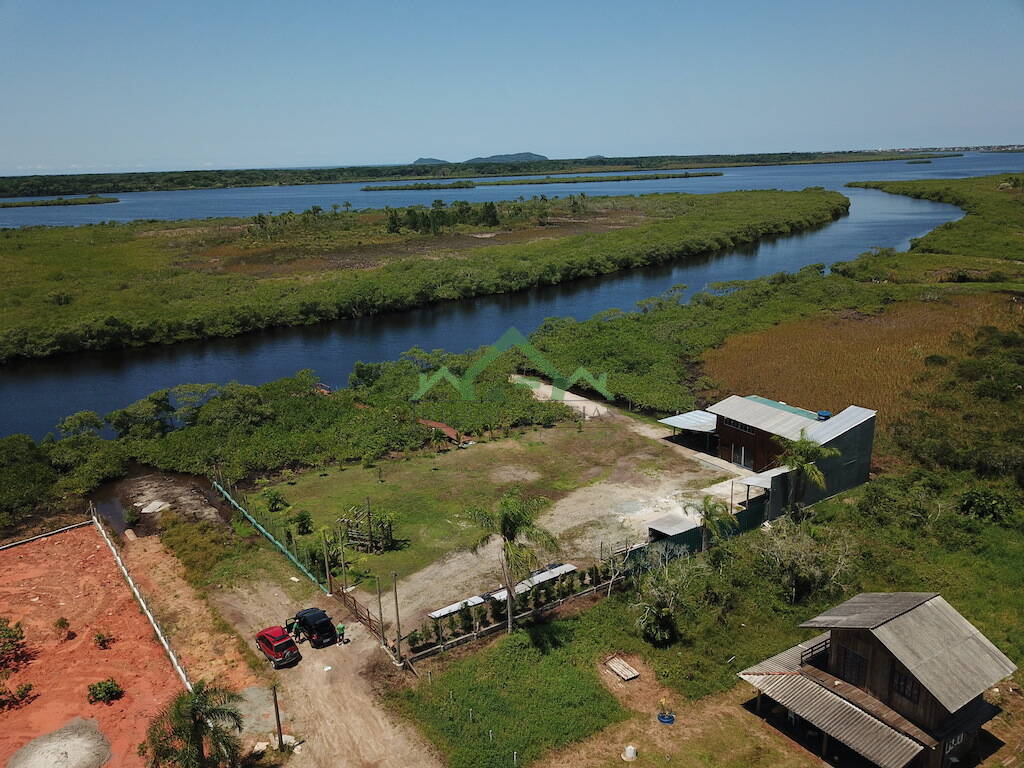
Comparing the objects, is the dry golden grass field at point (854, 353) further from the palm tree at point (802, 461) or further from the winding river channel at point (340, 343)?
the winding river channel at point (340, 343)

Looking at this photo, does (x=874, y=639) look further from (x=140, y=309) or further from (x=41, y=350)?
(x=140, y=309)

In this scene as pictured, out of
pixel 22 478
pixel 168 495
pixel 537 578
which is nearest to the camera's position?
pixel 537 578

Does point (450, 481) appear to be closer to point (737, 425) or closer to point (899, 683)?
point (737, 425)

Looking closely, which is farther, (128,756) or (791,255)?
(791,255)

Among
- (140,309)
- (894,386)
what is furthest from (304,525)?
(140,309)

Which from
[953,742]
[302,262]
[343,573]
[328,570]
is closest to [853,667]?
[953,742]

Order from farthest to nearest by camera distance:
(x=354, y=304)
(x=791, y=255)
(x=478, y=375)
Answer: (x=791, y=255) → (x=354, y=304) → (x=478, y=375)

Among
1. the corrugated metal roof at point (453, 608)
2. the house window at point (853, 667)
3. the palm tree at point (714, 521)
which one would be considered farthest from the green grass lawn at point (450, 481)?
the house window at point (853, 667)
